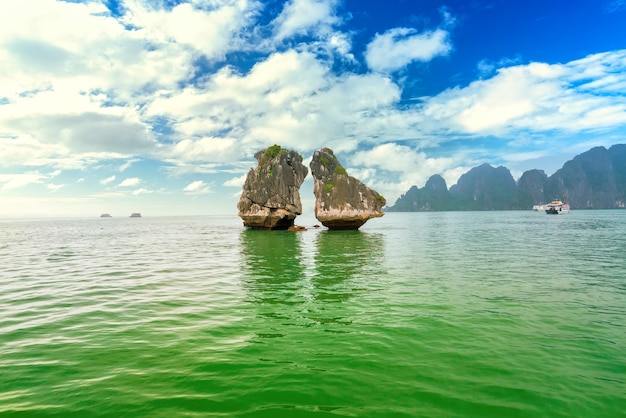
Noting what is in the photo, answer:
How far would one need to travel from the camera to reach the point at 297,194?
2431 inches

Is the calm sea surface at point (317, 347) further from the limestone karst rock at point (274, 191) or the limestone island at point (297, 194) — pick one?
the limestone karst rock at point (274, 191)

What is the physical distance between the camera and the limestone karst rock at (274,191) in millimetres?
60062

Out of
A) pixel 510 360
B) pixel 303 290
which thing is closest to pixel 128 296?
pixel 303 290

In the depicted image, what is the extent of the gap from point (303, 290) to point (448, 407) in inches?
374

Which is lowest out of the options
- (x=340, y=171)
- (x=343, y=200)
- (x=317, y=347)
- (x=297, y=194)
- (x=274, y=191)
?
(x=317, y=347)

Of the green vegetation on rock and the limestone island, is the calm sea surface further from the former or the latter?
the green vegetation on rock

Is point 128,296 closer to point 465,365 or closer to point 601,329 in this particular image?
point 465,365

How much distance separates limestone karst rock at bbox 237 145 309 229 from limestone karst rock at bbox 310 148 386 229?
548cm

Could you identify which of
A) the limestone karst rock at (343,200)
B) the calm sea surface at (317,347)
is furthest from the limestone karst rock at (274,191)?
the calm sea surface at (317,347)

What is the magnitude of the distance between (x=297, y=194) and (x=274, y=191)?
4.47m

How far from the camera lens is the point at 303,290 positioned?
1443 cm

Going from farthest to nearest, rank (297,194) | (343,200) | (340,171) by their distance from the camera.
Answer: (297,194) → (340,171) → (343,200)

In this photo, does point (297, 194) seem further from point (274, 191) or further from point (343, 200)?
point (343, 200)

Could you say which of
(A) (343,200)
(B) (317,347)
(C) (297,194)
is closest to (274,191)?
(C) (297,194)
